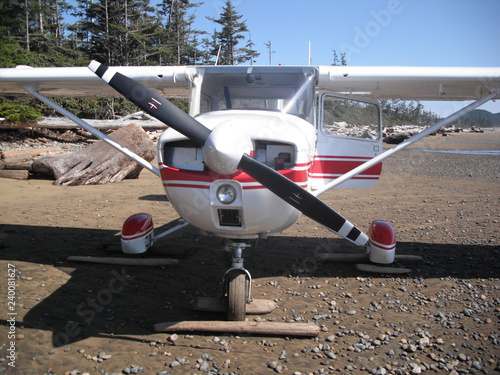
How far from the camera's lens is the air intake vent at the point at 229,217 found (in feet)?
10.5

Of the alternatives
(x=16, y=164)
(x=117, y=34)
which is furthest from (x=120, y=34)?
(x=16, y=164)

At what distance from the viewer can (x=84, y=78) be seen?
18.0ft

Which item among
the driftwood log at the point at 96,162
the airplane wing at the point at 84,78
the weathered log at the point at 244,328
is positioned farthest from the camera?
the driftwood log at the point at 96,162

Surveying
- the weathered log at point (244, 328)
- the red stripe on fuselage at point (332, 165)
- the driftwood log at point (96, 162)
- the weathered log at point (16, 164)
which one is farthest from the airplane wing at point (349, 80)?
the weathered log at point (16, 164)

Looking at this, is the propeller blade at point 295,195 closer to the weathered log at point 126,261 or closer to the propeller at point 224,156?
the propeller at point 224,156

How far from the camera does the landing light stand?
308cm

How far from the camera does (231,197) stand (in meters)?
3.09

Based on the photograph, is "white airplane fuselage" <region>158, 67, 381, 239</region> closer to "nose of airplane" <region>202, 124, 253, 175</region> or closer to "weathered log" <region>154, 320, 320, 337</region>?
"nose of airplane" <region>202, 124, 253, 175</region>

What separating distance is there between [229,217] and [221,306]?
3.40 feet

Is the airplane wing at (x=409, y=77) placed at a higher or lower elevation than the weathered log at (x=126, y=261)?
higher

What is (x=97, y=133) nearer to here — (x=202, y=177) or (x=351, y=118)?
(x=202, y=177)

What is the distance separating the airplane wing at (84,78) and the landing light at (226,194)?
7.29 feet

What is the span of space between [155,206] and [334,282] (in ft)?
15.9

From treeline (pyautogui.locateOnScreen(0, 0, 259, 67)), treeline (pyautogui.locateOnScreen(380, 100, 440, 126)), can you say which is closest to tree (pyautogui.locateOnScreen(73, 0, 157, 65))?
treeline (pyautogui.locateOnScreen(0, 0, 259, 67))
